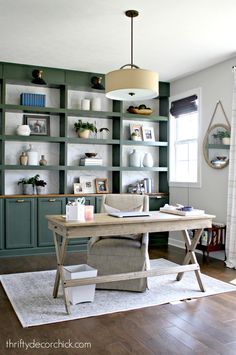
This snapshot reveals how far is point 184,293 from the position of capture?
3.74 m

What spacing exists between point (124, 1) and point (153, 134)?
335cm

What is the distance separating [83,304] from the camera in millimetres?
3430

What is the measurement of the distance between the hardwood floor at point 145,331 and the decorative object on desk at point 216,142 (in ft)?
7.33

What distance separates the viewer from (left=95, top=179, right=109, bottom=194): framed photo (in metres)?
6.17

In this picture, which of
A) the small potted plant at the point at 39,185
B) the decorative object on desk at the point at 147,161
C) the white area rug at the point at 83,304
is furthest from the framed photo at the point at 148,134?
the white area rug at the point at 83,304

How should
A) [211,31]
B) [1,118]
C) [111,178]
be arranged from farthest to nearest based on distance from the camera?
[111,178]
[1,118]
[211,31]

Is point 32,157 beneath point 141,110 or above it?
beneath

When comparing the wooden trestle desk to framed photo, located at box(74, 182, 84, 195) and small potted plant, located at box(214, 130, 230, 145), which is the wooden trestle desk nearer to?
small potted plant, located at box(214, 130, 230, 145)

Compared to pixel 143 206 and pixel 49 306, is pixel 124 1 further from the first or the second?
pixel 49 306

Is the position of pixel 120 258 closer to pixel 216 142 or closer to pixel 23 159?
pixel 216 142

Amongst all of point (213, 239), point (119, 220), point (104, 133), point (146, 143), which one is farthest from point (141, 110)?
point (119, 220)

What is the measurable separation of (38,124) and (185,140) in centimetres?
236

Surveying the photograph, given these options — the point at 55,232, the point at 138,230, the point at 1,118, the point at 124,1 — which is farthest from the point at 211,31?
the point at 1,118

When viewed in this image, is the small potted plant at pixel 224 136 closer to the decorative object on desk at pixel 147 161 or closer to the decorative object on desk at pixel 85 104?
the decorative object on desk at pixel 147 161
